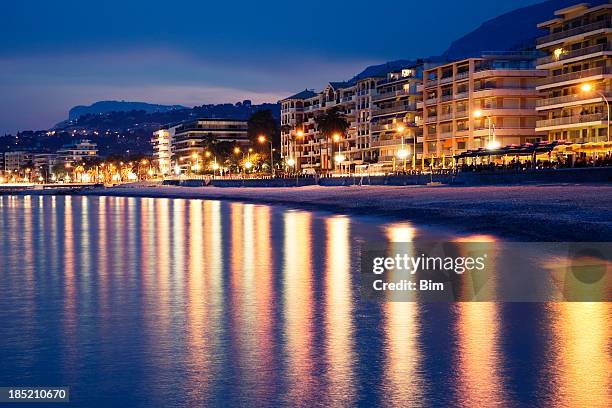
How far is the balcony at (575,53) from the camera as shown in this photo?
8175 cm

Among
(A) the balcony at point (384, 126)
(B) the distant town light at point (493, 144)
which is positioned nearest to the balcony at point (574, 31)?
(B) the distant town light at point (493, 144)

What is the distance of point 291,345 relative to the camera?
34.1 ft

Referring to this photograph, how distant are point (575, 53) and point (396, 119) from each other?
149 feet

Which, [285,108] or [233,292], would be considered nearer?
[233,292]

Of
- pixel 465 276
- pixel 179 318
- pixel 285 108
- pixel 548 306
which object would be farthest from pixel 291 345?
pixel 285 108

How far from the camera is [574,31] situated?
87000 millimetres

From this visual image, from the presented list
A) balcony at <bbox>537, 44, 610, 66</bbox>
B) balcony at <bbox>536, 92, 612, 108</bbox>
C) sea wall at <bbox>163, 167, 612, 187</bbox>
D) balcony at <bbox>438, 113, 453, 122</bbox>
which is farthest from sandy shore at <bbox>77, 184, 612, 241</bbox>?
balcony at <bbox>438, 113, 453, 122</bbox>

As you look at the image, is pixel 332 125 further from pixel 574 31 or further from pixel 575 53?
pixel 575 53

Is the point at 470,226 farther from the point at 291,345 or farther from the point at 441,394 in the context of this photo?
the point at 441,394

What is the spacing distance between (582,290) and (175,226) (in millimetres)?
28596

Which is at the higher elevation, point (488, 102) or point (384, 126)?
point (488, 102)

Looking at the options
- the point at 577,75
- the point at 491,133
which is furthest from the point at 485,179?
the point at 491,133

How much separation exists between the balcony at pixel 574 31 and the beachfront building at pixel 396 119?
2982cm

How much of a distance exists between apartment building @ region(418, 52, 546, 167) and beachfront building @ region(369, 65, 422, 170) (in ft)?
29.4
